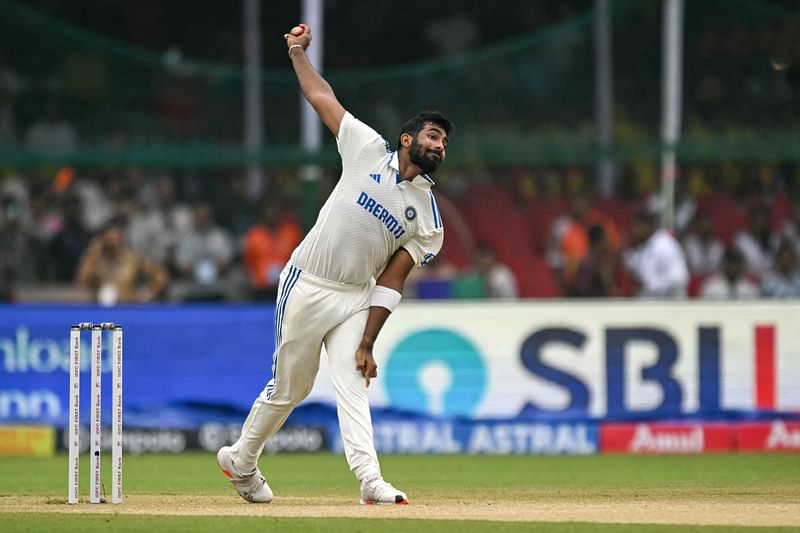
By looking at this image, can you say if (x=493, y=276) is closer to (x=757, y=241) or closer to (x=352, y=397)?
(x=757, y=241)

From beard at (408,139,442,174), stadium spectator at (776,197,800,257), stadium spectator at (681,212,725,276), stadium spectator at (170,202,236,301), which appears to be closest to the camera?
beard at (408,139,442,174)

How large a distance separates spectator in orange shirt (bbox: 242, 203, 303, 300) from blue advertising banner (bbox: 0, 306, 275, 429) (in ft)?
8.98

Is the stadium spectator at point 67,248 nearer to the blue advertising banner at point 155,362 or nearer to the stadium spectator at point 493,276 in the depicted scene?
the blue advertising banner at point 155,362

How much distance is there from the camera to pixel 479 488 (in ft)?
33.5

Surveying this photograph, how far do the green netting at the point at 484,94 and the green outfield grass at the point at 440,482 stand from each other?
3.73 m

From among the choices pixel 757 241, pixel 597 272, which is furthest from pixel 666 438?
pixel 757 241

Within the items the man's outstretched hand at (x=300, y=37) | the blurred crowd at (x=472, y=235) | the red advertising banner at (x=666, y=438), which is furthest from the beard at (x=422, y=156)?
the blurred crowd at (x=472, y=235)

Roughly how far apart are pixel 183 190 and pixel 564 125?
458cm

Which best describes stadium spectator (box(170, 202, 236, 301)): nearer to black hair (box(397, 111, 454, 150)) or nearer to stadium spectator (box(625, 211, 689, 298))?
stadium spectator (box(625, 211, 689, 298))

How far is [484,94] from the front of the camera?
1722 centimetres

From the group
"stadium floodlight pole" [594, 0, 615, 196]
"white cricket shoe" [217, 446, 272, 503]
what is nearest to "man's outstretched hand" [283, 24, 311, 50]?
"white cricket shoe" [217, 446, 272, 503]

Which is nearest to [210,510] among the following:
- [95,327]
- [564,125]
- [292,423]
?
[95,327]

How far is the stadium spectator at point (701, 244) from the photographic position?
18.2m

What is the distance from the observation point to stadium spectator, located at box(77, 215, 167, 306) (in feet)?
53.1
